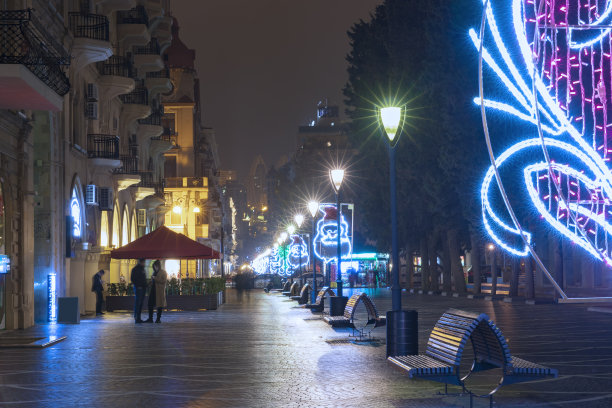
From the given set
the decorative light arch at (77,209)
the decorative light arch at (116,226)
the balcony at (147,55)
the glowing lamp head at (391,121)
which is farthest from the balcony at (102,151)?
the glowing lamp head at (391,121)

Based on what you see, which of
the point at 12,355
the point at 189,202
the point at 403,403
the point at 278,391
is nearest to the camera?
the point at 403,403

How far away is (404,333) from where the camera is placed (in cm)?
1469

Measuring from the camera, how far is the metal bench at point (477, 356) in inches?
409

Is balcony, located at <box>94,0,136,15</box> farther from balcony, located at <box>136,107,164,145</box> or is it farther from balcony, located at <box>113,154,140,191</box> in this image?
balcony, located at <box>136,107,164,145</box>

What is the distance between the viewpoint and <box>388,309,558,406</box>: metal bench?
10383mm

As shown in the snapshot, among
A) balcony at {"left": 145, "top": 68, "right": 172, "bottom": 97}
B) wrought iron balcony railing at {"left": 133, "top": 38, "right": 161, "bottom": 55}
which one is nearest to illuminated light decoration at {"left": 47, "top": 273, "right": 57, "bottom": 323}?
wrought iron balcony railing at {"left": 133, "top": 38, "right": 161, "bottom": 55}

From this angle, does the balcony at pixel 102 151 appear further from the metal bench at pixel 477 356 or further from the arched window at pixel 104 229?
the metal bench at pixel 477 356

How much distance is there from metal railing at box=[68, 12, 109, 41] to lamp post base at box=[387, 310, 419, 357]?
70.2 ft

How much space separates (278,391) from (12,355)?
7.88 m

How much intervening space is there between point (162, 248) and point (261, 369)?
21.4 m

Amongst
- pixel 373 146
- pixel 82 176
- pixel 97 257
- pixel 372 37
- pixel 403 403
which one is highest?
pixel 372 37

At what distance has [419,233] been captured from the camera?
54281mm

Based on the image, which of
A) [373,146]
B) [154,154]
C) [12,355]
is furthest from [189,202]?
[12,355]

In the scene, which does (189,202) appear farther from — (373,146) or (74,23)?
(74,23)
